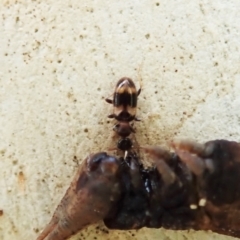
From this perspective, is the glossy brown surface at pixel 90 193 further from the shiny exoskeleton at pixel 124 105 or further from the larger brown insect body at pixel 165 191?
the shiny exoskeleton at pixel 124 105

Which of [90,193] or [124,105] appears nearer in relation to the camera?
[90,193]

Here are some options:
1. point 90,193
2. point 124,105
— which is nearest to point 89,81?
point 124,105

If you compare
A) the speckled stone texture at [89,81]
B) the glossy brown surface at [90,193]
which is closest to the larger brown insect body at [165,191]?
the glossy brown surface at [90,193]

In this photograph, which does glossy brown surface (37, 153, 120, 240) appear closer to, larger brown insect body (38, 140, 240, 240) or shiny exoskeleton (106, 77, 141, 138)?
larger brown insect body (38, 140, 240, 240)

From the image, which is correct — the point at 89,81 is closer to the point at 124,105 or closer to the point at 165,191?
the point at 124,105

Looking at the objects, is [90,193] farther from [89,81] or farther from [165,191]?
[89,81]

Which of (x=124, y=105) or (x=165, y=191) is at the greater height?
(x=124, y=105)
